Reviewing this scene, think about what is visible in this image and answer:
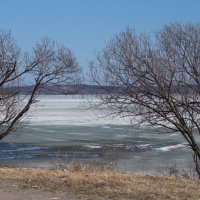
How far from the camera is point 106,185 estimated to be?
844cm

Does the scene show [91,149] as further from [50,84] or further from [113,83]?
[113,83]

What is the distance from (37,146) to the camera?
2609 cm

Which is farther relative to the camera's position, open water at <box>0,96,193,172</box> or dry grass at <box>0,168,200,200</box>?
open water at <box>0,96,193,172</box>

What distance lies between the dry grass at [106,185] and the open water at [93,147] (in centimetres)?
539

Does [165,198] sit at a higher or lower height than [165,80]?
lower

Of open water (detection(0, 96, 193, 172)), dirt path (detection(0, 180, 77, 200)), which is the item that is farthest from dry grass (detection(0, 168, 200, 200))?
open water (detection(0, 96, 193, 172))

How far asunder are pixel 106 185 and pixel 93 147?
16.8 m

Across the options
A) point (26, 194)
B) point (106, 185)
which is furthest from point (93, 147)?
point (26, 194)

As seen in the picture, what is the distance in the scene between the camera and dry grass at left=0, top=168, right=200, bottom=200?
7668mm

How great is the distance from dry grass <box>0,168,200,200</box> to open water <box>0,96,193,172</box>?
539 centimetres

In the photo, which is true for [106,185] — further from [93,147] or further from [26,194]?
[93,147]

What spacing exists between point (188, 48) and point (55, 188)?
29.5 feet

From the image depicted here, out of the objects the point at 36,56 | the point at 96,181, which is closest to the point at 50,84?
the point at 36,56

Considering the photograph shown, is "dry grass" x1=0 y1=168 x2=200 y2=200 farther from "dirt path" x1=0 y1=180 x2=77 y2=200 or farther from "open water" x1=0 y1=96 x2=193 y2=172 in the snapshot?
"open water" x1=0 y1=96 x2=193 y2=172
